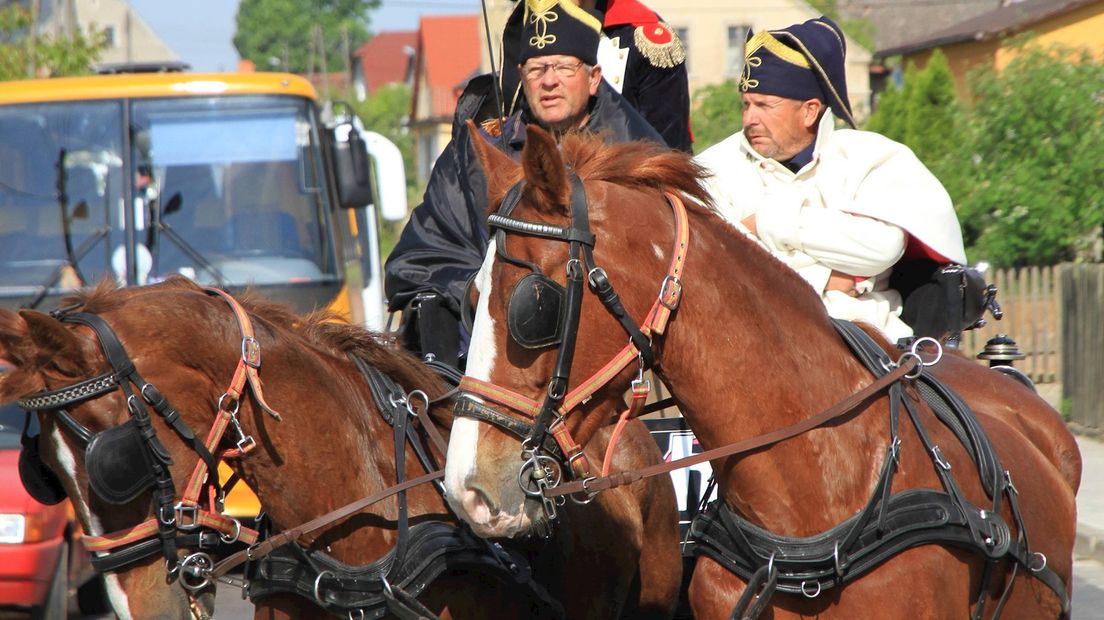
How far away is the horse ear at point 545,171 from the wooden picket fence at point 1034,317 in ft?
39.1

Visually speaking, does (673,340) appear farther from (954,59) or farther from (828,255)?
(954,59)

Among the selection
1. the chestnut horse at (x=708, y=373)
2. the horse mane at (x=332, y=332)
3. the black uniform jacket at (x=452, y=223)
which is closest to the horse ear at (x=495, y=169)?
the chestnut horse at (x=708, y=373)

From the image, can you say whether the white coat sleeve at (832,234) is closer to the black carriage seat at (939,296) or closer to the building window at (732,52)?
the black carriage seat at (939,296)

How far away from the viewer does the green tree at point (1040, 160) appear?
1466 cm

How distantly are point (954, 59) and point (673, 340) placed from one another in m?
30.1

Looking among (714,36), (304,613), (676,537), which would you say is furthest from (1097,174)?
(714,36)

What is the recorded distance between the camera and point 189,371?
341cm

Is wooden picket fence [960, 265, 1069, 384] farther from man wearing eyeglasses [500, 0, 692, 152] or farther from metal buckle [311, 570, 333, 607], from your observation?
metal buckle [311, 570, 333, 607]

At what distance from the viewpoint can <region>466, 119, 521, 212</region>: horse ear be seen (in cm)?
305

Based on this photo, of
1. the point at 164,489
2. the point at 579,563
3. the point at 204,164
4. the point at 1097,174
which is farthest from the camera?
the point at 1097,174

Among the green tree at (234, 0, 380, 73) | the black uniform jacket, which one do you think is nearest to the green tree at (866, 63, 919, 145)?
the black uniform jacket

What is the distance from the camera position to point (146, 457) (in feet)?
10.7

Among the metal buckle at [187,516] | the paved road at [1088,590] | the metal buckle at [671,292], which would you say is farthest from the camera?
the paved road at [1088,590]

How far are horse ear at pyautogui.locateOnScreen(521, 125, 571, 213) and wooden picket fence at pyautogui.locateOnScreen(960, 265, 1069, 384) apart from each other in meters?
11.9
